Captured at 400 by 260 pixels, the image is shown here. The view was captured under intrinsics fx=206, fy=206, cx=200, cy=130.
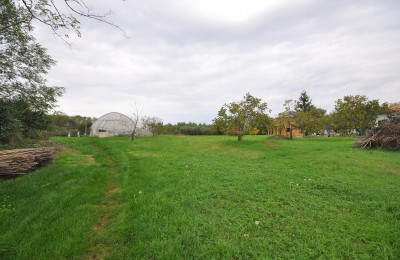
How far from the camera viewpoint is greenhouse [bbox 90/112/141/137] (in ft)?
111

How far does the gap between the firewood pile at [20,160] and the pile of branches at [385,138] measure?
20030 millimetres

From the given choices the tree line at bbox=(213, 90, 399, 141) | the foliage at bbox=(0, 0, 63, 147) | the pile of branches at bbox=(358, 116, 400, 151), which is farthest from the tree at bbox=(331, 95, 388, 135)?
the foliage at bbox=(0, 0, 63, 147)

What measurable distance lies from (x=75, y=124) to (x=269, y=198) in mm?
50377

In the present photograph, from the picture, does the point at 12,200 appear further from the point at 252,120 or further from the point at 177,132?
the point at 177,132

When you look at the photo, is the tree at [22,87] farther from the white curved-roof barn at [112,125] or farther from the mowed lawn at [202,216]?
the white curved-roof barn at [112,125]

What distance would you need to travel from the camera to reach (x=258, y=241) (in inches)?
144

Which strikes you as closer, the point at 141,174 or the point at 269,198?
the point at 269,198

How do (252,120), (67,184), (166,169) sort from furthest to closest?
(252,120), (166,169), (67,184)

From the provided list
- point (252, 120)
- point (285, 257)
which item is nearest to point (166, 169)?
point (285, 257)

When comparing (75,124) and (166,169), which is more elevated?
(75,124)

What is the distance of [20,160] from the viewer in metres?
7.32

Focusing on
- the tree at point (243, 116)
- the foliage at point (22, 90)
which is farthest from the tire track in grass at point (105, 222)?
the tree at point (243, 116)

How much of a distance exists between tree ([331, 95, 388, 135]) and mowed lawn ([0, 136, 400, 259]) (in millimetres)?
21695

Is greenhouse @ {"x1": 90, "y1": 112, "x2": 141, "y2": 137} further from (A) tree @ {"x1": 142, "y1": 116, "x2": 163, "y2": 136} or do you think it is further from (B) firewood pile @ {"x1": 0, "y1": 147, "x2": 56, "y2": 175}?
(B) firewood pile @ {"x1": 0, "y1": 147, "x2": 56, "y2": 175}
